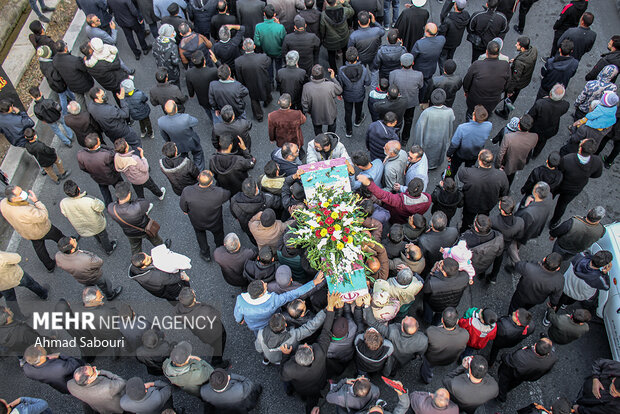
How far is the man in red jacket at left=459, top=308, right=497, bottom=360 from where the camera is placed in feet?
19.1

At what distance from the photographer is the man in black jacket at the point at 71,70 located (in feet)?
30.0

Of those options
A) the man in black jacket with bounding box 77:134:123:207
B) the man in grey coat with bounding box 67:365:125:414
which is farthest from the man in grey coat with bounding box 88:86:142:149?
the man in grey coat with bounding box 67:365:125:414

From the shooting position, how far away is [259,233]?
668 cm

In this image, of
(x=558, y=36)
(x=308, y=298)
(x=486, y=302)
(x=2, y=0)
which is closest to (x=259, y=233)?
(x=308, y=298)

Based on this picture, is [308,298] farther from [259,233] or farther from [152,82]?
[152,82]

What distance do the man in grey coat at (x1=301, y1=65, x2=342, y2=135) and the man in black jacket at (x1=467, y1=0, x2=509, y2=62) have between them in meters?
3.61

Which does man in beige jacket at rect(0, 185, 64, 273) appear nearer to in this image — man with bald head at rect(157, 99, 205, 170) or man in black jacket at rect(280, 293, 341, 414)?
man with bald head at rect(157, 99, 205, 170)

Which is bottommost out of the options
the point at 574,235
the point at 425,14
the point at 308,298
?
the point at 308,298

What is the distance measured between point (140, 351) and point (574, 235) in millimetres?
6415

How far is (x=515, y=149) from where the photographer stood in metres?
7.77

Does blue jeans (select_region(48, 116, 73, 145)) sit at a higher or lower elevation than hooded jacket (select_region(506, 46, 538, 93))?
lower

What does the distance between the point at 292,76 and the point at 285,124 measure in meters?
1.11

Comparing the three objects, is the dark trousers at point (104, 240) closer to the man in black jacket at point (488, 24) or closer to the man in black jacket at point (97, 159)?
the man in black jacket at point (97, 159)

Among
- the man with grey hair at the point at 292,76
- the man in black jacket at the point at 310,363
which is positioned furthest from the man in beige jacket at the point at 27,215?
the man with grey hair at the point at 292,76
